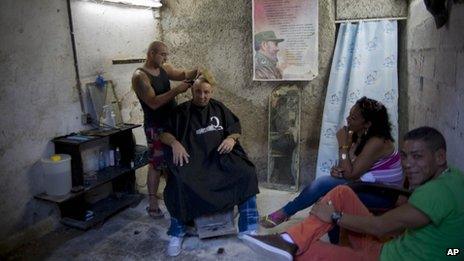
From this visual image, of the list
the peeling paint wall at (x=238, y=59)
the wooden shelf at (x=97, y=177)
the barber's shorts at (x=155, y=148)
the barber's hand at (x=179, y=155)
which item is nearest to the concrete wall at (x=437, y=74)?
the peeling paint wall at (x=238, y=59)

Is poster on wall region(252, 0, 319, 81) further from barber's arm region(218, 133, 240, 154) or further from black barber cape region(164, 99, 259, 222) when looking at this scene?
barber's arm region(218, 133, 240, 154)

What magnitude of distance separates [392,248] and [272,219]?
1.07m

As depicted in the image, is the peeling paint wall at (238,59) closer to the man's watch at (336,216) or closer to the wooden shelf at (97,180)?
the wooden shelf at (97,180)

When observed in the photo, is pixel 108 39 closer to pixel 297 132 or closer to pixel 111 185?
pixel 111 185

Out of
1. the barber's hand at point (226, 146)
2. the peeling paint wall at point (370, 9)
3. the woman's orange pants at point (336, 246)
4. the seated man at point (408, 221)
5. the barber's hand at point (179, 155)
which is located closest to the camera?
the seated man at point (408, 221)

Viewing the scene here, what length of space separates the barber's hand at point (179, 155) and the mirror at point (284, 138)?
1.24 meters

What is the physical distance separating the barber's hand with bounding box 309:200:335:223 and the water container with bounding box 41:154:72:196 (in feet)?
6.25

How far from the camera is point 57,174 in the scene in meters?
2.63

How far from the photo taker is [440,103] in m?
1.96

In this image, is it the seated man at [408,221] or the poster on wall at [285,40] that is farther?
the poster on wall at [285,40]

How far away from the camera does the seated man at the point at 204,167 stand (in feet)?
8.14

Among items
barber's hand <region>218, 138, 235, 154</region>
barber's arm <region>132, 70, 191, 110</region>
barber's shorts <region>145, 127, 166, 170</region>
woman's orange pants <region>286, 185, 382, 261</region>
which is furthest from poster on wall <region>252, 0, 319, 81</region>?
woman's orange pants <region>286, 185, 382, 261</region>

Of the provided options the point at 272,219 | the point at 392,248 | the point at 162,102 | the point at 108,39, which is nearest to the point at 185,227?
the point at 272,219

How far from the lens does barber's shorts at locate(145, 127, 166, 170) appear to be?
9.87 feet
